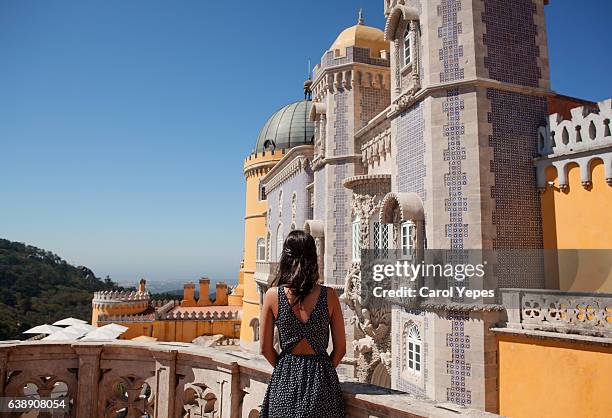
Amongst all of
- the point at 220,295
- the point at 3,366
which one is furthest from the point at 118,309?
the point at 3,366

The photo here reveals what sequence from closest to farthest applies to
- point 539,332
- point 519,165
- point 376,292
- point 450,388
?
point 539,332 → point 450,388 → point 519,165 → point 376,292

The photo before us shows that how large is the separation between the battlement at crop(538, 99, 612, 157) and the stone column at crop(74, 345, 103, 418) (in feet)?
28.1

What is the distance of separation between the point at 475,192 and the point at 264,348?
6796mm

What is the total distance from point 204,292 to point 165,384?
34399 mm

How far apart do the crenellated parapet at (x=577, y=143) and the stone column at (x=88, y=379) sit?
842 centimetres

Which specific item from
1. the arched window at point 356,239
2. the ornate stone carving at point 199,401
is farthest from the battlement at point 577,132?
the ornate stone carving at point 199,401

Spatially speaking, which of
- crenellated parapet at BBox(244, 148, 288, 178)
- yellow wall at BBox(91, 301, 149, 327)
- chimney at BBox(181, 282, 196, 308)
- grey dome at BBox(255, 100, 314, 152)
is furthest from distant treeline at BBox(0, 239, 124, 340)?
grey dome at BBox(255, 100, 314, 152)

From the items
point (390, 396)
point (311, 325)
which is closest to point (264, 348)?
point (311, 325)

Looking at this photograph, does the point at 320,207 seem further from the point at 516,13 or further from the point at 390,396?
the point at 390,396

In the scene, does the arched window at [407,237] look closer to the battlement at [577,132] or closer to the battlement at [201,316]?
the battlement at [577,132]

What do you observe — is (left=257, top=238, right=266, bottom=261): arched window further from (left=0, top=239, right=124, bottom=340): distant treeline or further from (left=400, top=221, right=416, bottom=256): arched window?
(left=0, top=239, right=124, bottom=340): distant treeline

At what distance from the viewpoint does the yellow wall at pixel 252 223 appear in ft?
90.9

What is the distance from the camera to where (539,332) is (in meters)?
7.29

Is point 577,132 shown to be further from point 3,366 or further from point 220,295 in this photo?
point 220,295
